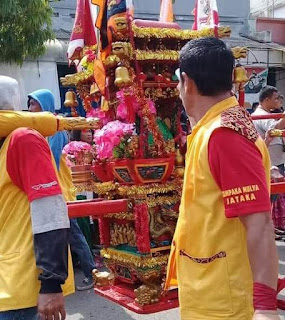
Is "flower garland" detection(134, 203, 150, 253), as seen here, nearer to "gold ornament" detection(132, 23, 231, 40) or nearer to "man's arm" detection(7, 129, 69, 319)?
"gold ornament" detection(132, 23, 231, 40)

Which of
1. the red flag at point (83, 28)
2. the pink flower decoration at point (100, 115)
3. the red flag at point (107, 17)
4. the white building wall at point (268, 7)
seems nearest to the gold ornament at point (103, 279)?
the pink flower decoration at point (100, 115)

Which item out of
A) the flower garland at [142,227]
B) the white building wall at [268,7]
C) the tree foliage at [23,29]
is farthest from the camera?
the white building wall at [268,7]

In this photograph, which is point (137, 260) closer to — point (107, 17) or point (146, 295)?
point (146, 295)

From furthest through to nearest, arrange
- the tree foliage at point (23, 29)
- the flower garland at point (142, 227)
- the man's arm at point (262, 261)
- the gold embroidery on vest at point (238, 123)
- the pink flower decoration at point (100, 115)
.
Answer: the tree foliage at point (23, 29), the pink flower decoration at point (100, 115), the flower garland at point (142, 227), the gold embroidery on vest at point (238, 123), the man's arm at point (262, 261)

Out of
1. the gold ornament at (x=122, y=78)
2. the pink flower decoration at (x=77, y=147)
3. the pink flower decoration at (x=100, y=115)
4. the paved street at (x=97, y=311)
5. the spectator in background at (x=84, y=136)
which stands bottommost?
the paved street at (x=97, y=311)

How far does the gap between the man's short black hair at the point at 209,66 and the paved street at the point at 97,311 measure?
2280 mm

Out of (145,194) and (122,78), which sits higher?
(122,78)

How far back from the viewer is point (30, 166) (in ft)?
5.64

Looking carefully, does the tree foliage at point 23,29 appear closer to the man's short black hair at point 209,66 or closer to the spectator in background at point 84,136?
the spectator in background at point 84,136

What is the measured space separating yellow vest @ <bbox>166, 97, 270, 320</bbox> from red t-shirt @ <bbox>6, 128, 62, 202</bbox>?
1.52 feet

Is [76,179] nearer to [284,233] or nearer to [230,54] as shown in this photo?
[230,54]

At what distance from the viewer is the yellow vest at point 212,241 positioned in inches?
60.7

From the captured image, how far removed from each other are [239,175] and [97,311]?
102 inches

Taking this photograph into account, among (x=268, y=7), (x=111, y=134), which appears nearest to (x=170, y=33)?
(x=111, y=134)
